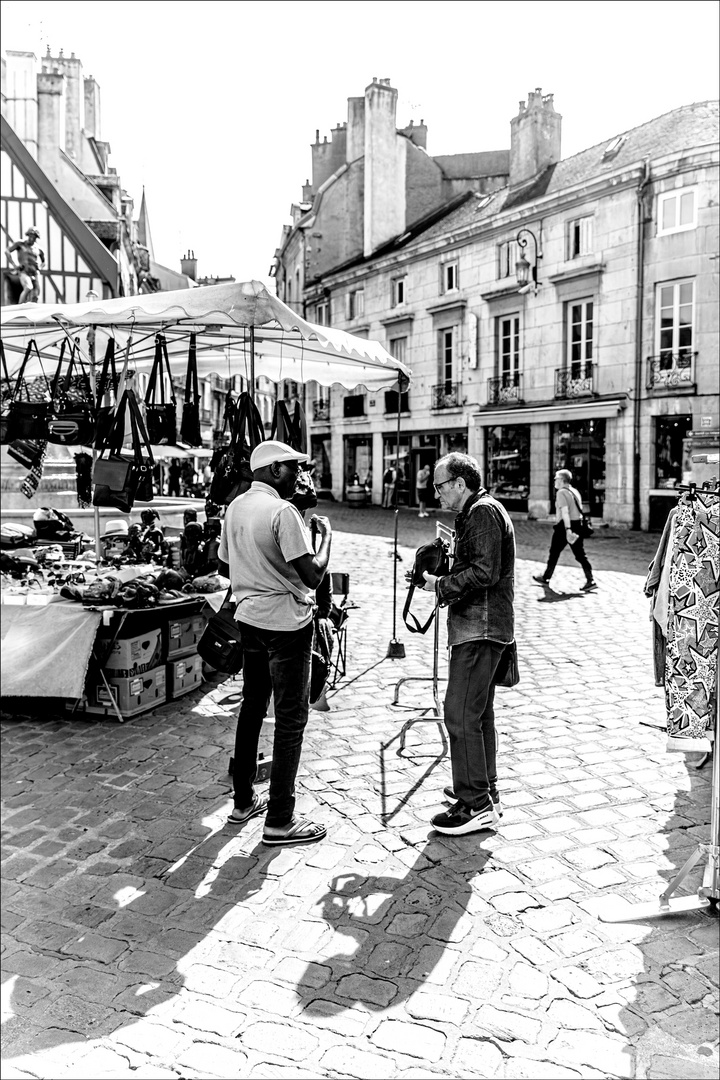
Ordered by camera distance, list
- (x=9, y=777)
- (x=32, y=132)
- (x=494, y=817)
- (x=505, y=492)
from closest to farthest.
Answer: (x=494, y=817)
(x=9, y=777)
(x=505, y=492)
(x=32, y=132)

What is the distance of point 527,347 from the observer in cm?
2467

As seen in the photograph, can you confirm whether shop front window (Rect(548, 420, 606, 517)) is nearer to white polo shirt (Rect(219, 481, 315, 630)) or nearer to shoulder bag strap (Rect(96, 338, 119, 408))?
shoulder bag strap (Rect(96, 338, 119, 408))

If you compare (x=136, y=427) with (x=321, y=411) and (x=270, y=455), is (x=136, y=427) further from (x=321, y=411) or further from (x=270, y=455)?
(x=321, y=411)

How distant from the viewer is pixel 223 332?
6852mm

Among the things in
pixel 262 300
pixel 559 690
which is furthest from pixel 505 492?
pixel 262 300

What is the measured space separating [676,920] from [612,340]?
67.0 feet

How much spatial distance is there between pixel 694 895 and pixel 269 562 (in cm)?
237

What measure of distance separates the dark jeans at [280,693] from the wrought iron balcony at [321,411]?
3139 cm

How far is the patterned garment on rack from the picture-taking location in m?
3.54

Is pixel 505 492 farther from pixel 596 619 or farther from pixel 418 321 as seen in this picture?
pixel 596 619

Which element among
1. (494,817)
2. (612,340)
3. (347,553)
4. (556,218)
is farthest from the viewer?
(556,218)

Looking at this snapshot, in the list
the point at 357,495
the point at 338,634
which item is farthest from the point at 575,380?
the point at 338,634

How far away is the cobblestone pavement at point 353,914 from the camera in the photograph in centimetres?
270

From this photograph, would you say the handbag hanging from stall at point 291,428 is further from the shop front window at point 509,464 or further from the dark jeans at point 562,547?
the shop front window at point 509,464
